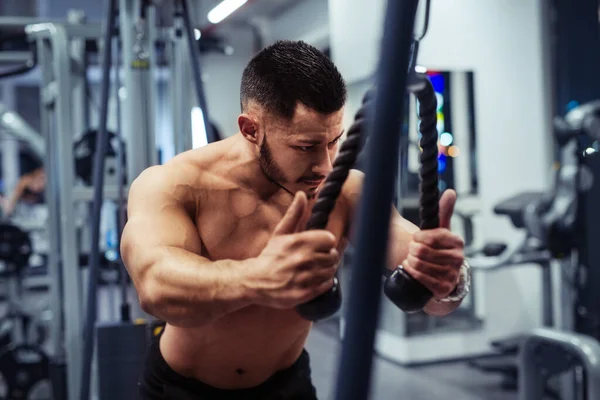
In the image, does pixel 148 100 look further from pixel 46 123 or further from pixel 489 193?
pixel 489 193

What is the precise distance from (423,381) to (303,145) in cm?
340

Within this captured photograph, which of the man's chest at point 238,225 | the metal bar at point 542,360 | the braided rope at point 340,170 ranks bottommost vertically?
the metal bar at point 542,360

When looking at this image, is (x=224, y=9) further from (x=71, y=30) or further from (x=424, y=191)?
(x=71, y=30)

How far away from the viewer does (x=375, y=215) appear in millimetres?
647

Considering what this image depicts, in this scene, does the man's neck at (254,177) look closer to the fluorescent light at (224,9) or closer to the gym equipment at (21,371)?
the fluorescent light at (224,9)

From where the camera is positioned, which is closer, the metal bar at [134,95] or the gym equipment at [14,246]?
the metal bar at [134,95]

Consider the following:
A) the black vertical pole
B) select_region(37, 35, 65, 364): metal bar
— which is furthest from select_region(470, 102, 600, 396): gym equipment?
select_region(37, 35, 65, 364): metal bar

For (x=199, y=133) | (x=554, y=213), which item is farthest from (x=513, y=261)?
(x=199, y=133)

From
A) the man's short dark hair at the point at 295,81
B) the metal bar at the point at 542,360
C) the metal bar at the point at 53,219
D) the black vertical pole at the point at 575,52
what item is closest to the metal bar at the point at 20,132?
the metal bar at the point at 53,219

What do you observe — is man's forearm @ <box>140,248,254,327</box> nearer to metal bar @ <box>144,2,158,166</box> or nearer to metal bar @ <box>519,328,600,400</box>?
metal bar @ <box>144,2,158,166</box>

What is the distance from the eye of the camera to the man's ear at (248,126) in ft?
3.83

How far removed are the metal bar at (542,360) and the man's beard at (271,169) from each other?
4.68ft

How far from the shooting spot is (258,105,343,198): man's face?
1072 millimetres

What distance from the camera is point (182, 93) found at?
252 centimetres
